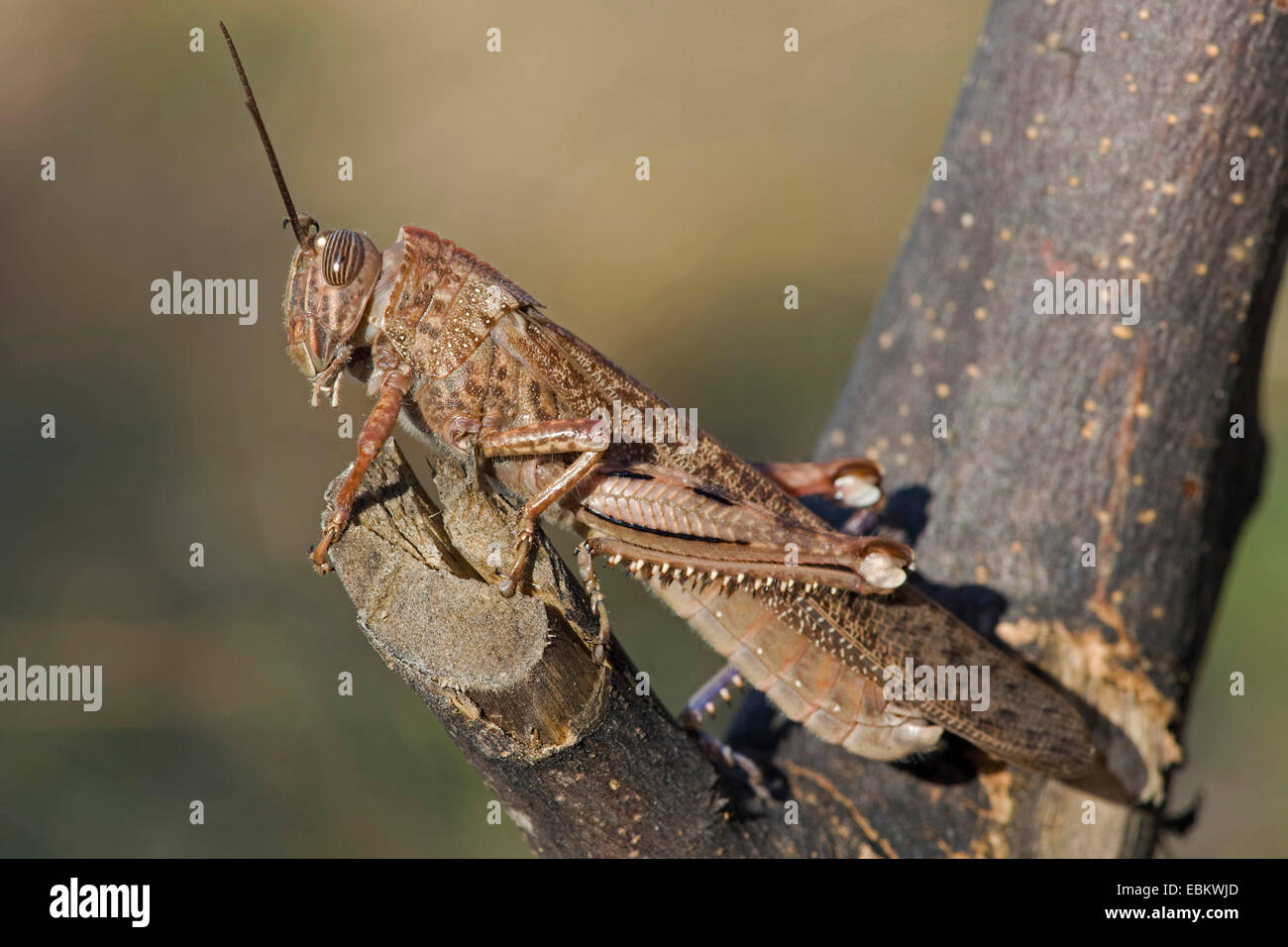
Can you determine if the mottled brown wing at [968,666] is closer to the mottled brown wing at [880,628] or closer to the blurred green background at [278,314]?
the mottled brown wing at [880,628]

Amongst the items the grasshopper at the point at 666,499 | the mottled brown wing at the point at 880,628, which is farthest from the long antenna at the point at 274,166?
the mottled brown wing at the point at 880,628

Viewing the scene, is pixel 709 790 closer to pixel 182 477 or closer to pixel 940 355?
pixel 940 355

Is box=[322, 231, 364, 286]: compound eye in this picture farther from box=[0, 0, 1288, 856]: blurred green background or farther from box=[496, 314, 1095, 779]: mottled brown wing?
box=[0, 0, 1288, 856]: blurred green background

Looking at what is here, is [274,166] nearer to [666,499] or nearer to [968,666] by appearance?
[666,499]

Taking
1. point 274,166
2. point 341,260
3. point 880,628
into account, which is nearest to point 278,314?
point 341,260

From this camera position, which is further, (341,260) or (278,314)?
(278,314)
